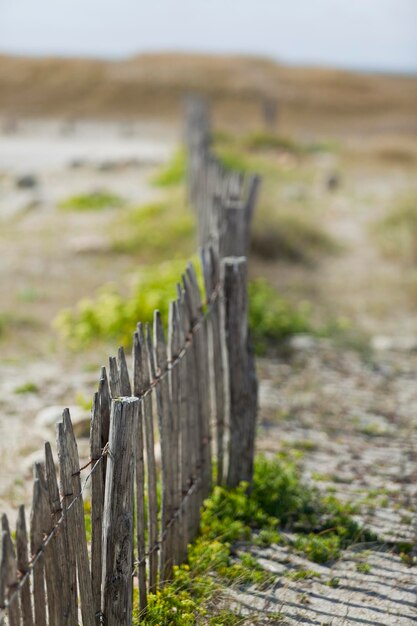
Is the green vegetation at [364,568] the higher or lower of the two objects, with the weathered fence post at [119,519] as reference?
lower

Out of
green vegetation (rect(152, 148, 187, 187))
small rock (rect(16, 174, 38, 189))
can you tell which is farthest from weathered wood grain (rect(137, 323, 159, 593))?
small rock (rect(16, 174, 38, 189))

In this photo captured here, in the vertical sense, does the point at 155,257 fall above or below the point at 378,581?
above

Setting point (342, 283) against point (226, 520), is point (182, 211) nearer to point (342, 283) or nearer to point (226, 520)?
point (342, 283)

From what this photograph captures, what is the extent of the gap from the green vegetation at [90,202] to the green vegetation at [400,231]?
403 centimetres

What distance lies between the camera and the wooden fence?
237 cm

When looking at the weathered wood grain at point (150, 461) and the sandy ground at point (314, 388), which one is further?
the sandy ground at point (314, 388)

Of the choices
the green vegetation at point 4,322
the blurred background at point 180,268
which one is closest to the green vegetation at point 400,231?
the blurred background at point 180,268

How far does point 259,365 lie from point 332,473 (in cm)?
172

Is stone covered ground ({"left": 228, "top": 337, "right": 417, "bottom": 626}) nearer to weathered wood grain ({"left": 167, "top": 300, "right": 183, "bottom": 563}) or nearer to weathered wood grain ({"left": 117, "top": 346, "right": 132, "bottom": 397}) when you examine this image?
weathered wood grain ({"left": 167, "top": 300, "right": 183, "bottom": 563})

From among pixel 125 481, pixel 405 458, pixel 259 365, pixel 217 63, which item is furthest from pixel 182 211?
pixel 217 63

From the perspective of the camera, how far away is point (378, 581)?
11.5ft

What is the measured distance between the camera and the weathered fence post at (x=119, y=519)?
2648mm

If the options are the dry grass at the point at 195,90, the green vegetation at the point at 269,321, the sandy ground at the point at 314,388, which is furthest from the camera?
the dry grass at the point at 195,90

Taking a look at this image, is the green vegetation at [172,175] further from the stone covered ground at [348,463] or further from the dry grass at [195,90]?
the dry grass at [195,90]
